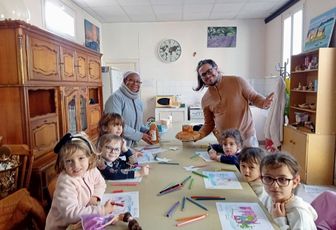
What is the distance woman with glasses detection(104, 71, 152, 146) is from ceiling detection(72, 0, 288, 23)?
2.64 meters

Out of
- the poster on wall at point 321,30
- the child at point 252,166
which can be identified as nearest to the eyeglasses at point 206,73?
the child at point 252,166

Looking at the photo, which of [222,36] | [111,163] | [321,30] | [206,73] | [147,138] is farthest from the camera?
[222,36]

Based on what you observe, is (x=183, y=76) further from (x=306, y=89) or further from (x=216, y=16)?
(x=306, y=89)

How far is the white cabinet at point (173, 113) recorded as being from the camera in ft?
18.0

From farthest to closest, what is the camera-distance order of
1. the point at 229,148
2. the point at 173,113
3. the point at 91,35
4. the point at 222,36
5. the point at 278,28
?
the point at 222,36 < the point at 173,113 < the point at 91,35 < the point at 278,28 < the point at 229,148

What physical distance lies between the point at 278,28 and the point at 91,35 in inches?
141

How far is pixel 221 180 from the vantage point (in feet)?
4.67

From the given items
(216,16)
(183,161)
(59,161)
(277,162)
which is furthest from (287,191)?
(216,16)

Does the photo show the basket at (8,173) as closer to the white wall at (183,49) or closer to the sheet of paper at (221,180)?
the sheet of paper at (221,180)

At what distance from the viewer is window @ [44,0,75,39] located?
148 inches

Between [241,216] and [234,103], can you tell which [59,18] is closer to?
[234,103]

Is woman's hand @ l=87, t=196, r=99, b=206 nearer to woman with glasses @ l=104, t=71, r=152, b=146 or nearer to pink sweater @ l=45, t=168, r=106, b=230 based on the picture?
pink sweater @ l=45, t=168, r=106, b=230

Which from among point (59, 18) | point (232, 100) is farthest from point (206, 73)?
point (59, 18)

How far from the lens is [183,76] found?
6004 mm
